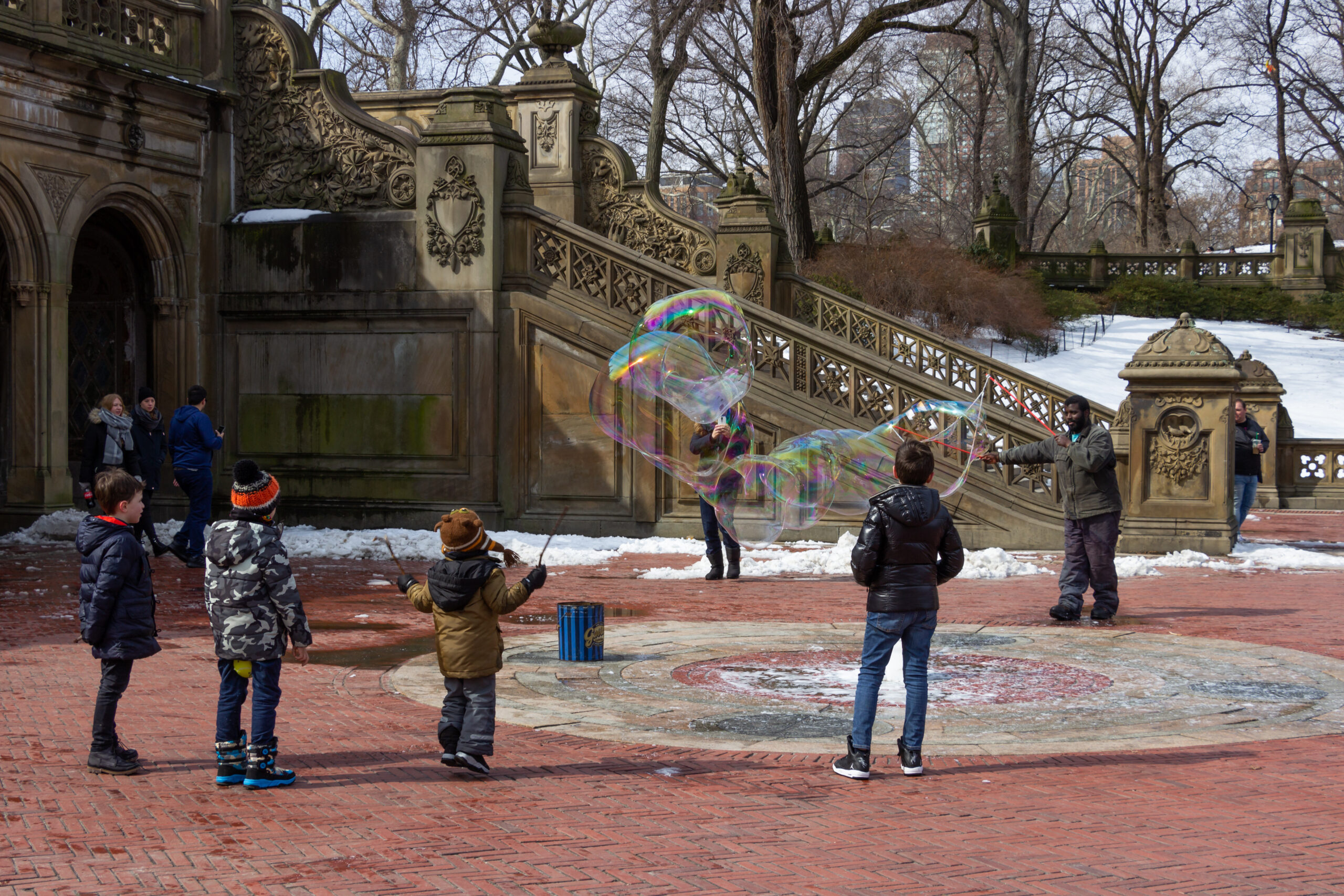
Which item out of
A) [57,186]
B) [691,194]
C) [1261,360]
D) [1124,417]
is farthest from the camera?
[691,194]

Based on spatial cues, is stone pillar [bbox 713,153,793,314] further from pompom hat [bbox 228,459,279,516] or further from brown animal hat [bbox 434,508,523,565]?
pompom hat [bbox 228,459,279,516]

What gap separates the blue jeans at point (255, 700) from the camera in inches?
256

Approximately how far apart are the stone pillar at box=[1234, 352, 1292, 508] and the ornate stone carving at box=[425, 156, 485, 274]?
15084mm

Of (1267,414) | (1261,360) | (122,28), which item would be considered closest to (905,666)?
(122,28)

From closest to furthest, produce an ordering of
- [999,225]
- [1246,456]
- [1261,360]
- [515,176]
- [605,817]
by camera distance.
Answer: [605,817]
[1246,456]
[515,176]
[1261,360]
[999,225]

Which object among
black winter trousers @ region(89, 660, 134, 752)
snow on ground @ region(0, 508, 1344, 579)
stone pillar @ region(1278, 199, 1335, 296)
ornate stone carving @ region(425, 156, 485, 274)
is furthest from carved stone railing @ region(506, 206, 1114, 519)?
stone pillar @ region(1278, 199, 1335, 296)

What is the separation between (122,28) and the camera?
19328 mm

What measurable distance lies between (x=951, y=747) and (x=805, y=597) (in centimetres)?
631

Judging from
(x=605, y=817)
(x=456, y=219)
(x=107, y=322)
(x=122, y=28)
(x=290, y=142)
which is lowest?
(x=605, y=817)

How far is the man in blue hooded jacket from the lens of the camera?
1546cm

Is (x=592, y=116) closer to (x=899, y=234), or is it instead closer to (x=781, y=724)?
(x=899, y=234)

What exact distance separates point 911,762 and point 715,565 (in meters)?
8.22

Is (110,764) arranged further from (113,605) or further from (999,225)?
(999,225)

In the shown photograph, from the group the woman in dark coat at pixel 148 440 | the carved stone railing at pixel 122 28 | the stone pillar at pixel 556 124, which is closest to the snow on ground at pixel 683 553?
the woman in dark coat at pixel 148 440
